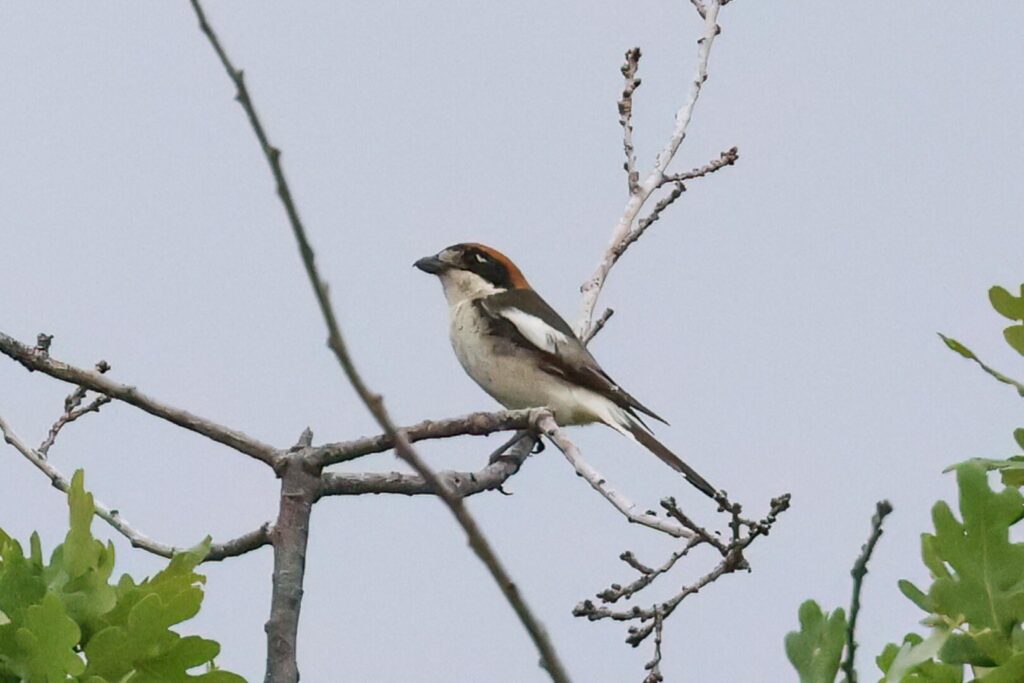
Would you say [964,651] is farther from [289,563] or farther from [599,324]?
[599,324]

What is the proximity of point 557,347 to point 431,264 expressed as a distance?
144 cm

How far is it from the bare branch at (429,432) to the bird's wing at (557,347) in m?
1.94

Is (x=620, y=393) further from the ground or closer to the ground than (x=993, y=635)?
further from the ground

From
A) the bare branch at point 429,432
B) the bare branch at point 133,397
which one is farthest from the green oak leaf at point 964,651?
the bare branch at point 133,397

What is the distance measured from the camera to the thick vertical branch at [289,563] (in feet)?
11.1

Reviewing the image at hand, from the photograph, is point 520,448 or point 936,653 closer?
point 936,653

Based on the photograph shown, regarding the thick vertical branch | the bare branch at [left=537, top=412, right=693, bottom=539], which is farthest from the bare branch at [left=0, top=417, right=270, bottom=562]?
the bare branch at [left=537, top=412, right=693, bottom=539]

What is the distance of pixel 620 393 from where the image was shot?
24.0ft

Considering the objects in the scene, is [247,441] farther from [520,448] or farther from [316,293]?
[316,293]

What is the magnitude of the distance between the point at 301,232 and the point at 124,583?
1843 mm

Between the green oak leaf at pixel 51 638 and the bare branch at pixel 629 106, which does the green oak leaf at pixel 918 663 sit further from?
the bare branch at pixel 629 106

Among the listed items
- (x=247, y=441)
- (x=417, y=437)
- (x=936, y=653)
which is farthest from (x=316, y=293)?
(x=417, y=437)

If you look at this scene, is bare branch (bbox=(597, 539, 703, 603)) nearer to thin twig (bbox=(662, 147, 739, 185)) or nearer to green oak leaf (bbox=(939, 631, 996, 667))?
green oak leaf (bbox=(939, 631, 996, 667))

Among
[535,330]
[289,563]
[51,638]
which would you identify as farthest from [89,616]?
[535,330]
